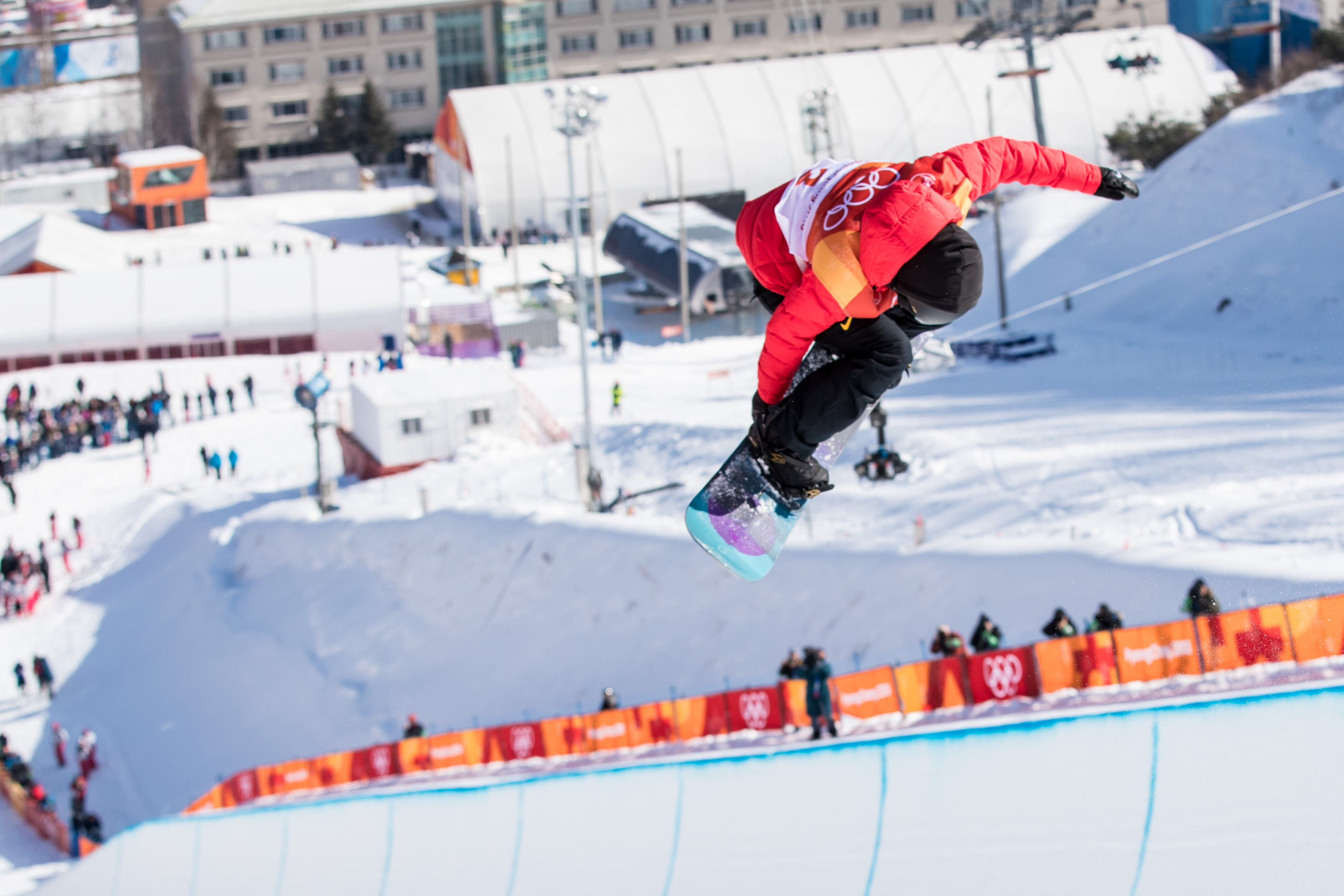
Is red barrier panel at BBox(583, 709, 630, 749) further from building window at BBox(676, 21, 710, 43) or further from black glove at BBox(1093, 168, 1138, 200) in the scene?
building window at BBox(676, 21, 710, 43)

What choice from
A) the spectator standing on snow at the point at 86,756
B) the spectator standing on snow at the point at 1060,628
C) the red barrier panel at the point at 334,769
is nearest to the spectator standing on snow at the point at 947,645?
the spectator standing on snow at the point at 1060,628

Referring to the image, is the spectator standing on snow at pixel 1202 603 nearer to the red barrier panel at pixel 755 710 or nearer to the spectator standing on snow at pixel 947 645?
the spectator standing on snow at pixel 947 645

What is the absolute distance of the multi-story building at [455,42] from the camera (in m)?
71.2

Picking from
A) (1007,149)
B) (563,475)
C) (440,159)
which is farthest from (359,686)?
(440,159)

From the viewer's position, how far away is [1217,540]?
657 inches

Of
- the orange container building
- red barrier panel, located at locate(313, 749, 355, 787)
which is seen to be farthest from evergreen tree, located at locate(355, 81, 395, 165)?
red barrier panel, located at locate(313, 749, 355, 787)

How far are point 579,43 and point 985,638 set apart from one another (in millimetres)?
63477

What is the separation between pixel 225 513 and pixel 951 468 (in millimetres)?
15700

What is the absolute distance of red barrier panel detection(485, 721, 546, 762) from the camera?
1574 centimetres

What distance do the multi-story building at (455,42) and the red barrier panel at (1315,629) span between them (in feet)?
198

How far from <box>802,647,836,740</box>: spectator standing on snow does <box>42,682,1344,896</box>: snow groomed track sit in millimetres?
2742

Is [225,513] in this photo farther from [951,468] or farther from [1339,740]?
[1339,740]

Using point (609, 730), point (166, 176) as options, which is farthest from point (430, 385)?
point (166, 176)

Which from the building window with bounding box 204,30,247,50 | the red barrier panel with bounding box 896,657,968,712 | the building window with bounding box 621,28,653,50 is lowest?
the red barrier panel with bounding box 896,657,968,712
